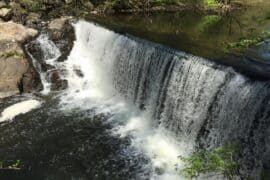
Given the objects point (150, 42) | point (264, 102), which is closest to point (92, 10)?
point (150, 42)

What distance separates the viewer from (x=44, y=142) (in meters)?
12.1

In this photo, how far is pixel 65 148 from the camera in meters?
11.8

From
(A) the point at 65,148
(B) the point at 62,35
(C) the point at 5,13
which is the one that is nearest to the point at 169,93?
(A) the point at 65,148

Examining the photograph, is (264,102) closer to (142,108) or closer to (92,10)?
(142,108)

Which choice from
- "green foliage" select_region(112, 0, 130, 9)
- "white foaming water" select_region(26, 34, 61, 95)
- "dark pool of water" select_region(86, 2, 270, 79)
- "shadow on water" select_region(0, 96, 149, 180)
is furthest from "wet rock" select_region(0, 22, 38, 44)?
"green foliage" select_region(112, 0, 130, 9)

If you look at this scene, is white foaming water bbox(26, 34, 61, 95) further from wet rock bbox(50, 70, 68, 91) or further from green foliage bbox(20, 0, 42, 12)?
green foliage bbox(20, 0, 42, 12)

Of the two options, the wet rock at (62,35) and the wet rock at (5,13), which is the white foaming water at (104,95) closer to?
the wet rock at (62,35)

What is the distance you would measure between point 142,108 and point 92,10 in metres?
9.21

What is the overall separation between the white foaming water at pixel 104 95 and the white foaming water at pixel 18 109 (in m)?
0.98

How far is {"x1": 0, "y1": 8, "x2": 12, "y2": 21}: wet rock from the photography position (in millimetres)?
18922

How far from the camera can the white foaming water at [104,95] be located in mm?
11766

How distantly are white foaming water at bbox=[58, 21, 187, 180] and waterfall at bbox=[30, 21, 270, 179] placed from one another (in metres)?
0.03

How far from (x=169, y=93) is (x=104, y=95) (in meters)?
3.53

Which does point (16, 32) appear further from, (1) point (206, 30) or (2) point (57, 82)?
(1) point (206, 30)
